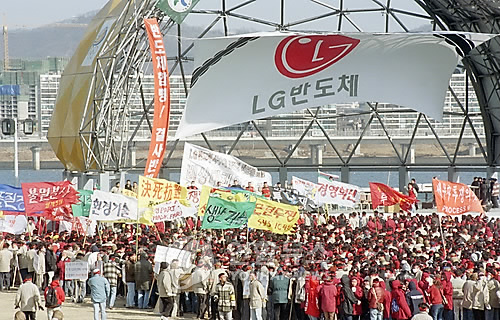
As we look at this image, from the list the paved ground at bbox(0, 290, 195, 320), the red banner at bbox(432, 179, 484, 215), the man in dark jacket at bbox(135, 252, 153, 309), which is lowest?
the paved ground at bbox(0, 290, 195, 320)

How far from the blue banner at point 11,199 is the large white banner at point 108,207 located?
258 centimetres

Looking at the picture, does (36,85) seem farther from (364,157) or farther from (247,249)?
(247,249)

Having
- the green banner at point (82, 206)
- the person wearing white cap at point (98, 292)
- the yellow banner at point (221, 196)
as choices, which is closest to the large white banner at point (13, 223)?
the green banner at point (82, 206)

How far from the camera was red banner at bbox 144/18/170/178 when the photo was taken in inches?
1193

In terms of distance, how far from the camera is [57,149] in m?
37.7

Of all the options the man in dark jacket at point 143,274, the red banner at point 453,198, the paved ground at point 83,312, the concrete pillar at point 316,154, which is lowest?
the paved ground at point 83,312

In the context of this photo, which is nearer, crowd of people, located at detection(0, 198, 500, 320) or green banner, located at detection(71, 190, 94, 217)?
crowd of people, located at detection(0, 198, 500, 320)

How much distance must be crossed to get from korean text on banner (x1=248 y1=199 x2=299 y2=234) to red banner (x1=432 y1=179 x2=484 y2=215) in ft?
10.8

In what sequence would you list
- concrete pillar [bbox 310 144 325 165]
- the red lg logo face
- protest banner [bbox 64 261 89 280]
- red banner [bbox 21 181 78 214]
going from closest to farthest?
Answer: protest banner [bbox 64 261 89 280], red banner [bbox 21 181 78 214], the red lg logo face, concrete pillar [bbox 310 144 325 165]

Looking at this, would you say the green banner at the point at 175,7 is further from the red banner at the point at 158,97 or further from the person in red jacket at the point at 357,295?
the person in red jacket at the point at 357,295

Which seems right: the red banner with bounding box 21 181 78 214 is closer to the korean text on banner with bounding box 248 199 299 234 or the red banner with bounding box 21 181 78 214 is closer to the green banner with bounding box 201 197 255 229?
the green banner with bounding box 201 197 255 229

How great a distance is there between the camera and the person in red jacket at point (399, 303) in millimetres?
17406

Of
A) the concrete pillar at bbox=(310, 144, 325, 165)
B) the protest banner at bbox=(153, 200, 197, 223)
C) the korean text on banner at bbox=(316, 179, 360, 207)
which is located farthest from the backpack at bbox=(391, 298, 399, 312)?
the concrete pillar at bbox=(310, 144, 325, 165)

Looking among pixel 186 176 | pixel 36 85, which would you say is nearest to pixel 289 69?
pixel 186 176
